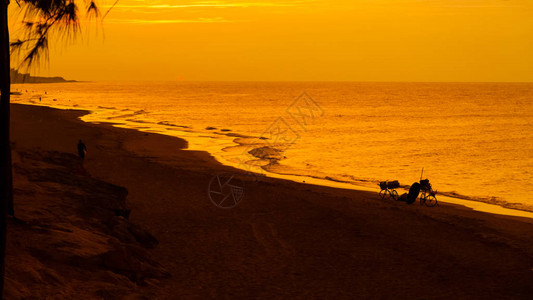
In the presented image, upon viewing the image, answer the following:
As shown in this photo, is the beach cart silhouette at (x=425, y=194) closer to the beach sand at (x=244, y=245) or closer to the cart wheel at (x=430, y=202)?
the cart wheel at (x=430, y=202)

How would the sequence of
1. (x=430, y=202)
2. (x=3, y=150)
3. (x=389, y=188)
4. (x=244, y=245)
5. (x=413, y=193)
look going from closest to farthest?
(x=3, y=150) → (x=244, y=245) → (x=413, y=193) → (x=389, y=188) → (x=430, y=202)

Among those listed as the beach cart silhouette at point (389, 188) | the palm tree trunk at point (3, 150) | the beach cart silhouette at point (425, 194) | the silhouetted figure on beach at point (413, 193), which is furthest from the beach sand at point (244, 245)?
the palm tree trunk at point (3, 150)

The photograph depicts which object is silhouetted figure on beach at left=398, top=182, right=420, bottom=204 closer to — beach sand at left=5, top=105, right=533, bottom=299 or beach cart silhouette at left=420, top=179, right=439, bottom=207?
beach cart silhouette at left=420, top=179, right=439, bottom=207

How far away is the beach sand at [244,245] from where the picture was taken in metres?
9.47

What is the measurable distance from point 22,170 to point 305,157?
93.5 feet

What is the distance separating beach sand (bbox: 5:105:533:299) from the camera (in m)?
9.47

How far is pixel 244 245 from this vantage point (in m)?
14.3

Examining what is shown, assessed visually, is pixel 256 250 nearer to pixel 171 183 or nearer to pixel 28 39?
pixel 28 39

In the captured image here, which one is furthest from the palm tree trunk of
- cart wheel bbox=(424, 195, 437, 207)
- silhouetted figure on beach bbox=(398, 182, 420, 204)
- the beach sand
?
cart wheel bbox=(424, 195, 437, 207)

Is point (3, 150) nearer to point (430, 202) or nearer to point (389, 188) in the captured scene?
point (389, 188)

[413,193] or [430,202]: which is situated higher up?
[413,193]

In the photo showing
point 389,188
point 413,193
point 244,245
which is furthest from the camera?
point 389,188

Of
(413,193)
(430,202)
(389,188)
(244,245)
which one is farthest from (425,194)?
(244,245)

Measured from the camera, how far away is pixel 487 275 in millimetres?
12758
